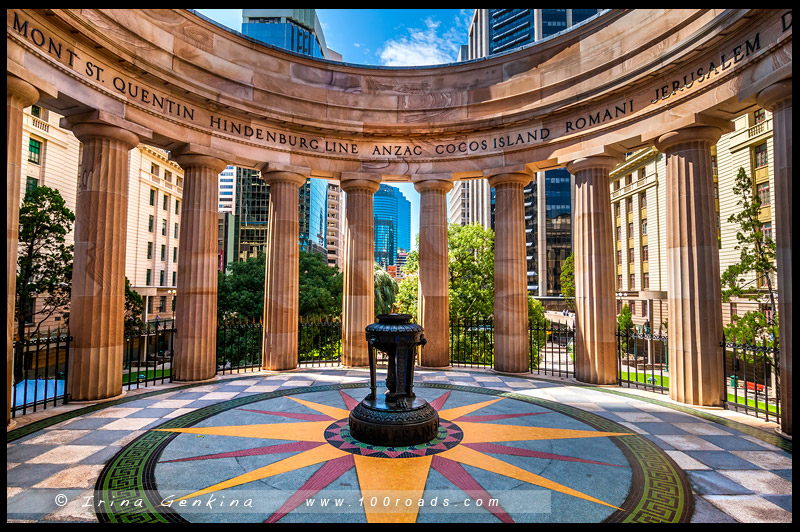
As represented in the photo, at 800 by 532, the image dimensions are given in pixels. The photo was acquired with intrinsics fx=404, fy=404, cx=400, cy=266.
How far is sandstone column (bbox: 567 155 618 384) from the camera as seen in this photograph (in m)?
13.2

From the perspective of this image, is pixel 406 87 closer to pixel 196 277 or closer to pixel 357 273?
pixel 357 273

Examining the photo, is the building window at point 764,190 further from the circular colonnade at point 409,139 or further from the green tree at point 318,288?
the green tree at point 318,288

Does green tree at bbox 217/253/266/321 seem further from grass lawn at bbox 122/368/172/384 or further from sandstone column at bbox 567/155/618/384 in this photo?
sandstone column at bbox 567/155/618/384

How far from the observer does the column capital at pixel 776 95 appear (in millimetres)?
8668

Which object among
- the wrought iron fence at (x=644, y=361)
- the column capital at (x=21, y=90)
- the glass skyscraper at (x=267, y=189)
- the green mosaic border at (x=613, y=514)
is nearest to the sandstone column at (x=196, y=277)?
the column capital at (x=21, y=90)

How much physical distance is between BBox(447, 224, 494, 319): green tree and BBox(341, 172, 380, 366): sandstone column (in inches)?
521

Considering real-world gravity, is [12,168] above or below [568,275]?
above

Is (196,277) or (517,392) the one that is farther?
(196,277)

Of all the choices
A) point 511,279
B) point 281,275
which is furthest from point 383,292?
point 511,279

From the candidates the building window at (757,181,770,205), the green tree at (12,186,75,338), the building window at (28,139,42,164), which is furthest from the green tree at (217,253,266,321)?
the building window at (757,181,770,205)

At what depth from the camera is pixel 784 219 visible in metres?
8.77

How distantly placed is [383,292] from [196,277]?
2024 centimetres

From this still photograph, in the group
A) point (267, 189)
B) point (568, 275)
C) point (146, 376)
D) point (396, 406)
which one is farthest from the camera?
point (267, 189)
